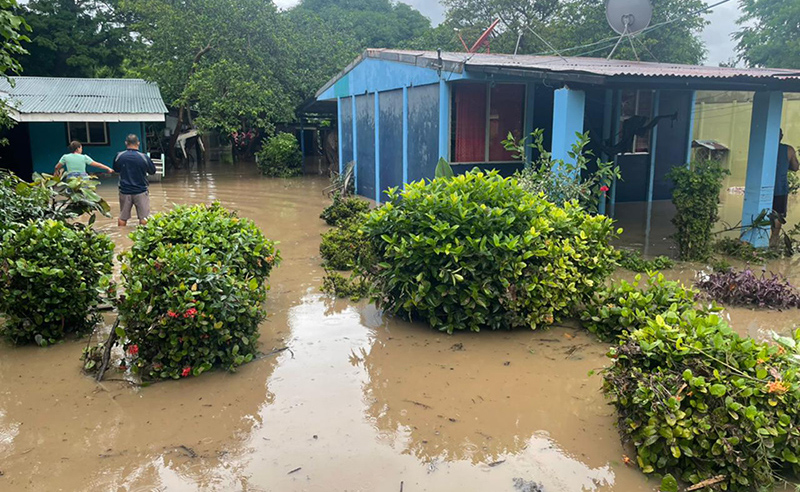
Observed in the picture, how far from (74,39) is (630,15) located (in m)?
27.6

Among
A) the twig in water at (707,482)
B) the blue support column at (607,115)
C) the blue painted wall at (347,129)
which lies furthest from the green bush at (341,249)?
the blue painted wall at (347,129)

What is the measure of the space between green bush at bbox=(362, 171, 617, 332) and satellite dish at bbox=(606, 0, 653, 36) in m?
6.86

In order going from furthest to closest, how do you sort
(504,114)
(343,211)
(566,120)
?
(504,114) → (343,211) → (566,120)

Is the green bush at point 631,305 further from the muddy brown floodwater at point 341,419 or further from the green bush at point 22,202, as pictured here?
the green bush at point 22,202

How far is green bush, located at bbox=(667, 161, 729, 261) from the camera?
27.4 feet

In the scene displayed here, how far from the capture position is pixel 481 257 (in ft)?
18.1

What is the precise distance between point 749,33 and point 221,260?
30457mm

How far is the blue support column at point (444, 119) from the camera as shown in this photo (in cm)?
1088

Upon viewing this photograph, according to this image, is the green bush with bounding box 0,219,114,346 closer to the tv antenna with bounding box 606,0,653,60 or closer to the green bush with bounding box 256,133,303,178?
the tv antenna with bounding box 606,0,653,60

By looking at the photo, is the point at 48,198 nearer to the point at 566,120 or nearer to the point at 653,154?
the point at 566,120

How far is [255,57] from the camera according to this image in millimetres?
21891

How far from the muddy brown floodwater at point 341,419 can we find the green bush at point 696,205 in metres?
2.58

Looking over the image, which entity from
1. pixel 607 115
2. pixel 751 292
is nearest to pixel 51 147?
pixel 607 115

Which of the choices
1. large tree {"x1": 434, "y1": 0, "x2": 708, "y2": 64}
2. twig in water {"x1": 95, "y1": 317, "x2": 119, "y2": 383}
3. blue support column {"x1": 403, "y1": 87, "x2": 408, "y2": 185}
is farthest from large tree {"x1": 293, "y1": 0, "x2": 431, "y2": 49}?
twig in water {"x1": 95, "y1": 317, "x2": 119, "y2": 383}
